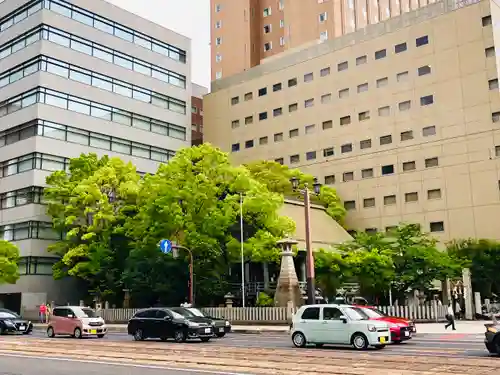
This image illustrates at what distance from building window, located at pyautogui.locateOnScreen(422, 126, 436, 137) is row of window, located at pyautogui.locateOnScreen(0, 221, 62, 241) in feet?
124

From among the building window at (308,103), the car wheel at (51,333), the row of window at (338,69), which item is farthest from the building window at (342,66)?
the car wheel at (51,333)

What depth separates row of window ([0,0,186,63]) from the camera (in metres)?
61.4

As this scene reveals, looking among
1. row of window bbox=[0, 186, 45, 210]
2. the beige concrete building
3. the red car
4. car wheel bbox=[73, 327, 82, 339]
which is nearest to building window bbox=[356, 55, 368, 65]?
the beige concrete building

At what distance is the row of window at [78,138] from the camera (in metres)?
58.6

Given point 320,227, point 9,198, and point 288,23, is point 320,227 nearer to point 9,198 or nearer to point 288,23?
point 9,198

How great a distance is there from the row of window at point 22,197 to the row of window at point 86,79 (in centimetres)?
1196

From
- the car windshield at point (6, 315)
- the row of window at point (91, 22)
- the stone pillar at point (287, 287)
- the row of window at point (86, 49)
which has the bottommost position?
the car windshield at point (6, 315)

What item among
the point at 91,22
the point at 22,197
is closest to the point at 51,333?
the point at 22,197

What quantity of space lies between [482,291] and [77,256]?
1320 inches

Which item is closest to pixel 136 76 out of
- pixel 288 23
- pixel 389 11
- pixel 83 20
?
pixel 83 20

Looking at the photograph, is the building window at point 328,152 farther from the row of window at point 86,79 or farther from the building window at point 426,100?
the row of window at point 86,79

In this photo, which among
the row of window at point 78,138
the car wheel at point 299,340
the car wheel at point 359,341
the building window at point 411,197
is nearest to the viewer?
the car wheel at point 359,341

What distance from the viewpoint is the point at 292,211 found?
5100cm

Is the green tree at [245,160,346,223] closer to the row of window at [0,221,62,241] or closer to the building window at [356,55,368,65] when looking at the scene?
the building window at [356,55,368,65]
